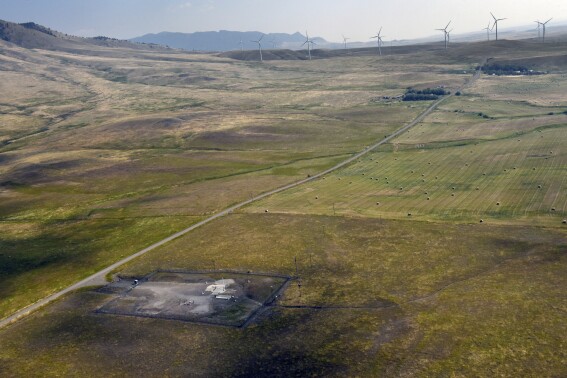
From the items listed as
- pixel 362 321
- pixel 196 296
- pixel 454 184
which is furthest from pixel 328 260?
pixel 454 184

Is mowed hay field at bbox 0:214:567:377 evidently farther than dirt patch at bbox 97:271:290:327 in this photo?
No

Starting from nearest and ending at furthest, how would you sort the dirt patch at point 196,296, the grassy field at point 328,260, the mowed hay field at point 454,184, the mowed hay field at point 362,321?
the mowed hay field at point 362,321, the grassy field at point 328,260, the dirt patch at point 196,296, the mowed hay field at point 454,184

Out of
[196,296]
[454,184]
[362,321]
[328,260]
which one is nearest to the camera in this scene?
[362,321]

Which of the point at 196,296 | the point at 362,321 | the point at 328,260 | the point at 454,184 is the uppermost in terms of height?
the point at 454,184

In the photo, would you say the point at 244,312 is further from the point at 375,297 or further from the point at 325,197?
the point at 325,197

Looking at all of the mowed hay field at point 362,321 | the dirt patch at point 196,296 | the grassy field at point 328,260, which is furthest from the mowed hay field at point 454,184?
the dirt patch at point 196,296

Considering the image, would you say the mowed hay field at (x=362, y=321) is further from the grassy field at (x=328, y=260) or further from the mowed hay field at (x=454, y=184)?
the mowed hay field at (x=454, y=184)

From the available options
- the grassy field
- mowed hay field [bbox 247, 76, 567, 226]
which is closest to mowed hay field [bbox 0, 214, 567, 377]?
the grassy field

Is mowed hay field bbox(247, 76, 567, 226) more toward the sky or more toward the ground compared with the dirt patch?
more toward the sky

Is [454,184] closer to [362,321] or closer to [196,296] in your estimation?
A: [362,321]

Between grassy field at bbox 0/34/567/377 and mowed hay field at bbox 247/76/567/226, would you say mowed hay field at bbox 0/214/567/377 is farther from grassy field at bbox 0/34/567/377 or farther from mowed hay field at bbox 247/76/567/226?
mowed hay field at bbox 247/76/567/226

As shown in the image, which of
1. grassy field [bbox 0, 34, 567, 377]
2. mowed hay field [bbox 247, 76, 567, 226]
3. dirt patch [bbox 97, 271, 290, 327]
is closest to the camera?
grassy field [bbox 0, 34, 567, 377]

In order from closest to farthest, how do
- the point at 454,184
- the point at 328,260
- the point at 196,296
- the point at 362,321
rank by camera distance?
the point at 362,321 < the point at 196,296 < the point at 328,260 < the point at 454,184
